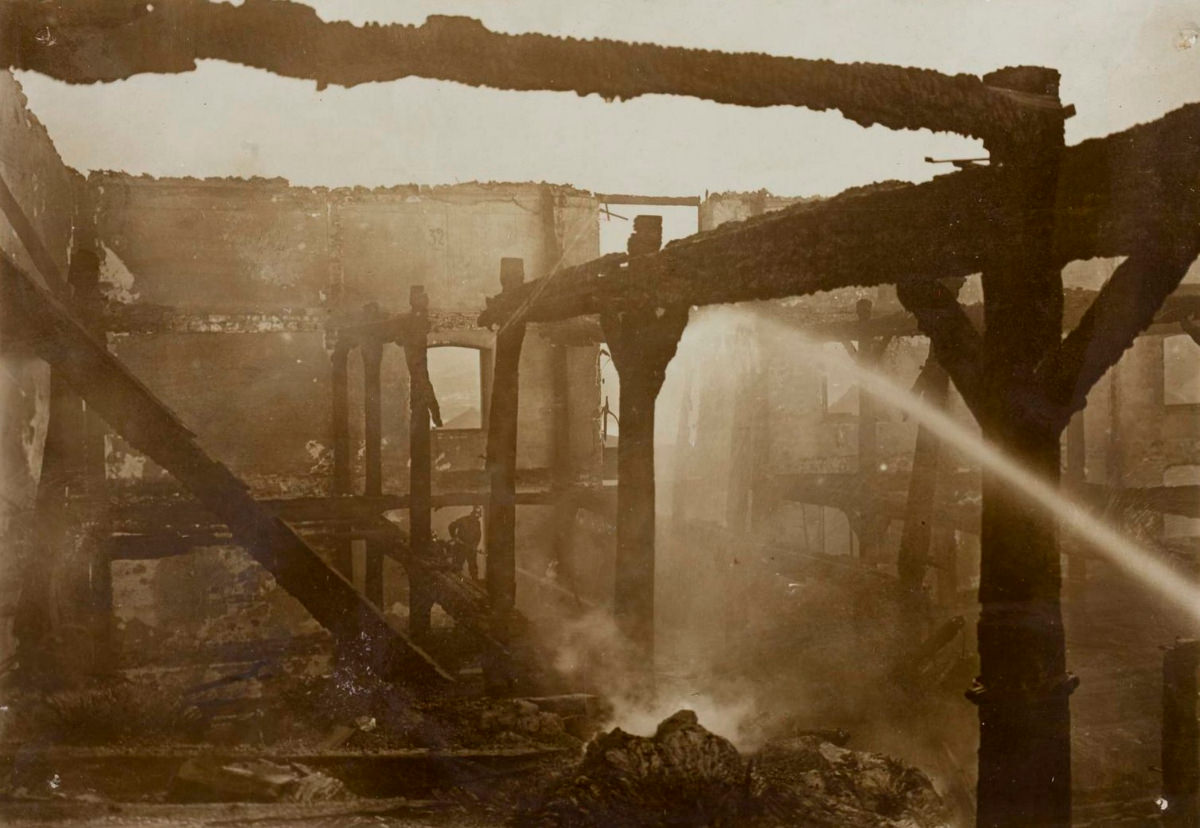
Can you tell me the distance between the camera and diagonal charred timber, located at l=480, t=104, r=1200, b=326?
8.23ft

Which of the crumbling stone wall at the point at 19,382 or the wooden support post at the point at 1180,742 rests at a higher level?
the crumbling stone wall at the point at 19,382

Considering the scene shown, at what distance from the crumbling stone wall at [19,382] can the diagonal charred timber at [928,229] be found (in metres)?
6.53

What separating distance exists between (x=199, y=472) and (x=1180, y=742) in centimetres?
537

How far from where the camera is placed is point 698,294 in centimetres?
449

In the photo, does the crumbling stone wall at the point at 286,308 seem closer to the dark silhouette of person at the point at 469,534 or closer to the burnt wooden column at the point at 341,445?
the dark silhouette of person at the point at 469,534

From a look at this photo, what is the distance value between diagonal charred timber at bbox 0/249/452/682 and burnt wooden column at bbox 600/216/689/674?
1611 millimetres

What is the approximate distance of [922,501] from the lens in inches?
297

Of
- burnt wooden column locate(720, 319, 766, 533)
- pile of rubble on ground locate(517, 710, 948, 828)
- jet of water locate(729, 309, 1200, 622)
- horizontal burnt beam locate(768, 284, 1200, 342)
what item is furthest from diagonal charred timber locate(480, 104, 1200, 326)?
burnt wooden column locate(720, 319, 766, 533)

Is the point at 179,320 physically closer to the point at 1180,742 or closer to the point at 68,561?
the point at 68,561

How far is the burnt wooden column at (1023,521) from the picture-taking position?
270cm

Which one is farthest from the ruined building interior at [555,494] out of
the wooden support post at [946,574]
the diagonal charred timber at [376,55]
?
the wooden support post at [946,574]

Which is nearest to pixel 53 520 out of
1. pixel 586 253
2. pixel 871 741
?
pixel 871 741

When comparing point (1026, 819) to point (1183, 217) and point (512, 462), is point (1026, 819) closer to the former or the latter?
point (1183, 217)

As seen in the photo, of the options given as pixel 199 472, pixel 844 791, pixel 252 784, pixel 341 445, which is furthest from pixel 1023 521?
pixel 341 445
